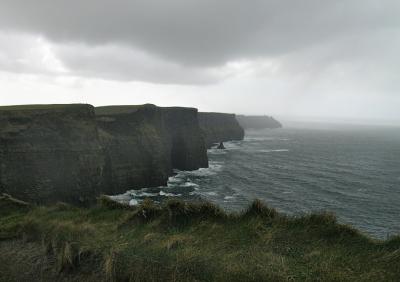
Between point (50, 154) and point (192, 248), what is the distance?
136 feet

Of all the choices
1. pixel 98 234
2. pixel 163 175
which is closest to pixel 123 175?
pixel 163 175

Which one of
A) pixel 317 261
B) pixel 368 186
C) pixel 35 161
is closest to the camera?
pixel 317 261

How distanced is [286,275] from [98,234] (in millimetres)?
9129

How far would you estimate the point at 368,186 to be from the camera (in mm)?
66562

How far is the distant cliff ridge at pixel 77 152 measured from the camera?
47.4m

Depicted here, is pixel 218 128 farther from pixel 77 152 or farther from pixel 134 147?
pixel 77 152

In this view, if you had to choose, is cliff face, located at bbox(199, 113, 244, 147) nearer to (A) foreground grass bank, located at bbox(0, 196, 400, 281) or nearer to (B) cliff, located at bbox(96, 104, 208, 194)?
(B) cliff, located at bbox(96, 104, 208, 194)

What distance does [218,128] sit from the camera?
155 meters

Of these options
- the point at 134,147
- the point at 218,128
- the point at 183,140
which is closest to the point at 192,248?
the point at 134,147

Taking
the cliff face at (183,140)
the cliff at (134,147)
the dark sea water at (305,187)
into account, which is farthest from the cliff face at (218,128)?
the cliff at (134,147)

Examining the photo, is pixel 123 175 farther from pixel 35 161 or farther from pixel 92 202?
pixel 35 161

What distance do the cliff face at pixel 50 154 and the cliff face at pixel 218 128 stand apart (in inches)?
3306

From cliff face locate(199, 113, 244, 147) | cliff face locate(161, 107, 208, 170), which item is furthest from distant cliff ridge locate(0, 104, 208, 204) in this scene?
cliff face locate(199, 113, 244, 147)

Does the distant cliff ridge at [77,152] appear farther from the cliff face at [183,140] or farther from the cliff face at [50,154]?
the cliff face at [183,140]
